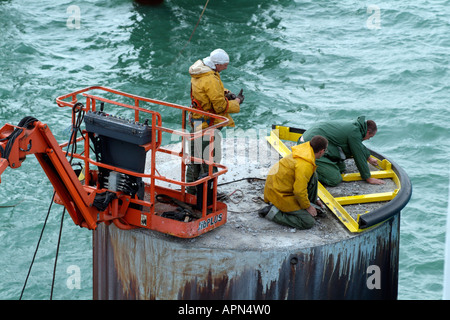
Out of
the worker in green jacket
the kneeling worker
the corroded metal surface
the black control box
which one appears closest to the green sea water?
the worker in green jacket

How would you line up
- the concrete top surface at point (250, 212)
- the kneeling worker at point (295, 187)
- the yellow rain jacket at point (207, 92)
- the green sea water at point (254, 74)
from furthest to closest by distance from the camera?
the green sea water at point (254, 74) < the yellow rain jacket at point (207, 92) < the kneeling worker at point (295, 187) < the concrete top surface at point (250, 212)

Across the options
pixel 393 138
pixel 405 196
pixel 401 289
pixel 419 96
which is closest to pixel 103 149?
pixel 405 196

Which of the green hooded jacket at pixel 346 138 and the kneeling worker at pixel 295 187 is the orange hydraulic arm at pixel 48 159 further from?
the green hooded jacket at pixel 346 138

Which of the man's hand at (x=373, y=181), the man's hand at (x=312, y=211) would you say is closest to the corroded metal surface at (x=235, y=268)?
the man's hand at (x=312, y=211)

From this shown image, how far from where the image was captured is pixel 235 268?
8.75m

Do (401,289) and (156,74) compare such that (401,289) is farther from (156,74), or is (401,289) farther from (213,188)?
(156,74)

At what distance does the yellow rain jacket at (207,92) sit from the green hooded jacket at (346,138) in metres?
1.79

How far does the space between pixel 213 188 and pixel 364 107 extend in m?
13.2

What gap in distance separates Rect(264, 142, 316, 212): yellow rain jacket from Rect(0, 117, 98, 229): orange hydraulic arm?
2.43 metres

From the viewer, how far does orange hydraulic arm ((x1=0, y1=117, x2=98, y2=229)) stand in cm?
775

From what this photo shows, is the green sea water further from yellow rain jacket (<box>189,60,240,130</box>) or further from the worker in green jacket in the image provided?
yellow rain jacket (<box>189,60,240,130</box>)

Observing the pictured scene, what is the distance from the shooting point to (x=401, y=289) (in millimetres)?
14695

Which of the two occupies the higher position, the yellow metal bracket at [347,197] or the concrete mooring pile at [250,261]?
the yellow metal bracket at [347,197]

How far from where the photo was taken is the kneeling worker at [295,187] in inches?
356
